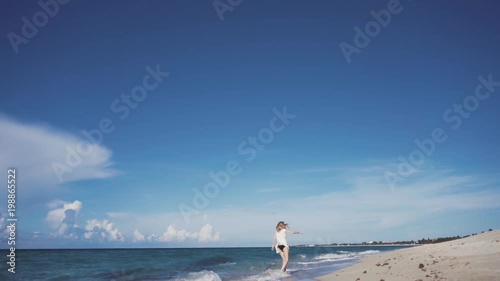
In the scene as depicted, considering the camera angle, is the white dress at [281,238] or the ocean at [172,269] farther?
the ocean at [172,269]

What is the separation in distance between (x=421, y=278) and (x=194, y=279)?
12.4 meters

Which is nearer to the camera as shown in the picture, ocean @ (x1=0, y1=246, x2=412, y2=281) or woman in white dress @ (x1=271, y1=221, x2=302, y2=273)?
woman in white dress @ (x1=271, y1=221, x2=302, y2=273)

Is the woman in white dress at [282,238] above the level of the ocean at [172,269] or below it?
above

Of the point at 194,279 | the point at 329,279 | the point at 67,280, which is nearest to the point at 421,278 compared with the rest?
the point at 329,279

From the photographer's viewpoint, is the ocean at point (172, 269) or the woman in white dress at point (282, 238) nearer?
the woman in white dress at point (282, 238)

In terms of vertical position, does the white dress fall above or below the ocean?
above

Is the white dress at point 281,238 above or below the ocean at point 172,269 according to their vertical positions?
above

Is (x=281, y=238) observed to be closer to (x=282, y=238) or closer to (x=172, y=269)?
(x=282, y=238)

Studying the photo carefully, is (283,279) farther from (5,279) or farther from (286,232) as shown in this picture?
(5,279)

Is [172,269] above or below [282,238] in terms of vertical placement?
below

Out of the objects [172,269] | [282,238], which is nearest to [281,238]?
[282,238]

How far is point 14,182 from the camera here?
13.0 m

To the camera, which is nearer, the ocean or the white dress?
the white dress

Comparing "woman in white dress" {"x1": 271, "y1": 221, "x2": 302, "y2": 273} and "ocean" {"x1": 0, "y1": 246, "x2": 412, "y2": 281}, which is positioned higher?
"woman in white dress" {"x1": 271, "y1": 221, "x2": 302, "y2": 273}
